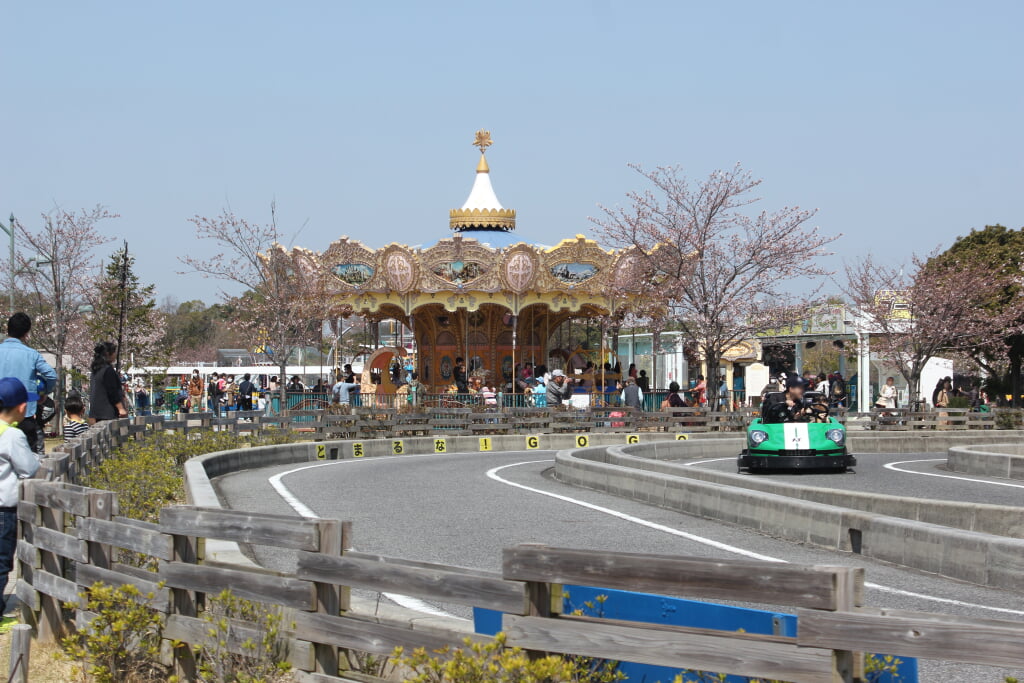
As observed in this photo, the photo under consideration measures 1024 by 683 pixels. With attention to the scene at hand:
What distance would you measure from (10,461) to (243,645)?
3119mm

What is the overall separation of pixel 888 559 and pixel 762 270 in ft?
114

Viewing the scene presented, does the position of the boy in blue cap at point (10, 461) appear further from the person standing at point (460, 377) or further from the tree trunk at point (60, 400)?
the person standing at point (460, 377)

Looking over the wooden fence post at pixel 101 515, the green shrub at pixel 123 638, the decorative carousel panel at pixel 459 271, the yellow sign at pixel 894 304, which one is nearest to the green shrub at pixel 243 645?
the green shrub at pixel 123 638

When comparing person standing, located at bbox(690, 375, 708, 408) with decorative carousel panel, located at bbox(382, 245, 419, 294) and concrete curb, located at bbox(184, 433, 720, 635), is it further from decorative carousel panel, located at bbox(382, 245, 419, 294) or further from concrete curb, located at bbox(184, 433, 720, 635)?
decorative carousel panel, located at bbox(382, 245, 419, 294)

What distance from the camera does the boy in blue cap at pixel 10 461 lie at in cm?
848

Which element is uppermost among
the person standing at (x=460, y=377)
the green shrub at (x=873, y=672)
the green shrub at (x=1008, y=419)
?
the person standing at (x=460, y=377)

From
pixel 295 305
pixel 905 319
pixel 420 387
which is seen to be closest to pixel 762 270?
pixel 905 319

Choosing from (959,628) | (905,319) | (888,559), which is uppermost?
(905,319)

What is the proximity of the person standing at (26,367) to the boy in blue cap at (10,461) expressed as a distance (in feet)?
7.80

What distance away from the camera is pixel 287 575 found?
20.7 feet

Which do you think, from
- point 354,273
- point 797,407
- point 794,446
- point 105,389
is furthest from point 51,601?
point 354,273

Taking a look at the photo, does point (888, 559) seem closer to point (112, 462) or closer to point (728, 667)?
point (728, 667)

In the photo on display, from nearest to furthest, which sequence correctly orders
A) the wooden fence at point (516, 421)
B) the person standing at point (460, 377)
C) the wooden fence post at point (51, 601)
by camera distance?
the wooden fence post at point (51, 601)
the wooden fence at point (516, 421)
the person standing at point (460, 377)

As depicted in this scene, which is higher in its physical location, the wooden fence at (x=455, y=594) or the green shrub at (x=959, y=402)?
the green shrub at (x=959, y=402)
